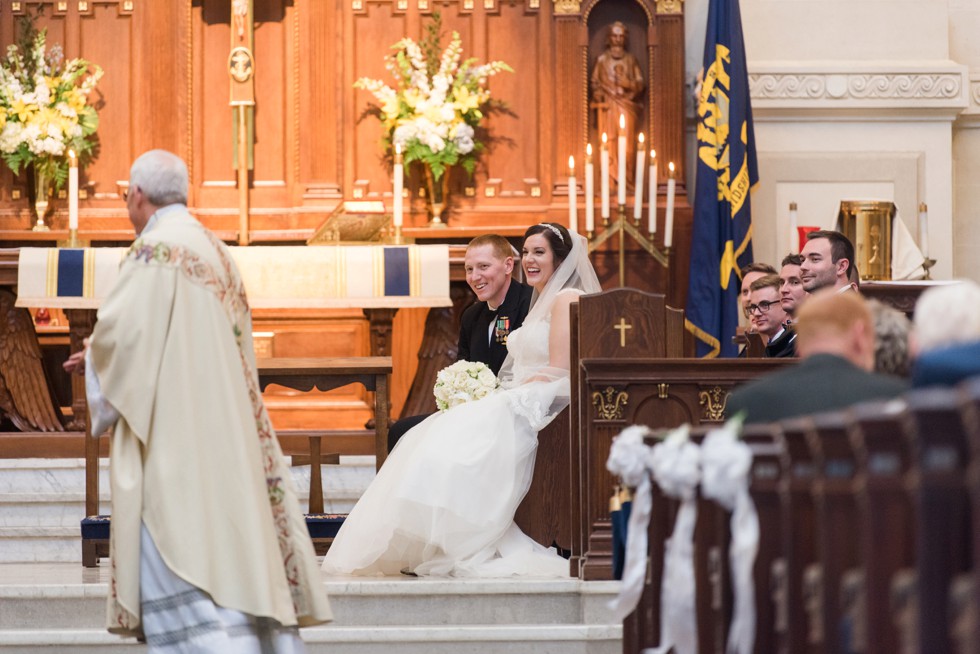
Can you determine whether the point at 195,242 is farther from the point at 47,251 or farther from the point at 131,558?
the point at 47,251

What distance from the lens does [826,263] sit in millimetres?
6355

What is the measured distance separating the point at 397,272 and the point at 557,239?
7.88 feet

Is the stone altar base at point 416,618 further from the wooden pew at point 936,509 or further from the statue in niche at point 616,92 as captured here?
the statue in niche at point 616,92

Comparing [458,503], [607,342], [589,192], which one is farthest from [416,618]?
[589,192]

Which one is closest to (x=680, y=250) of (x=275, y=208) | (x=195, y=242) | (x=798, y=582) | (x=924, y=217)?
(x=924, y=217)

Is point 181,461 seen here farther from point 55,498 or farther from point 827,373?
point 55,498

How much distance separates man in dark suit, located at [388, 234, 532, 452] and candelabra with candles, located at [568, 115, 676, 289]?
5.89 ft

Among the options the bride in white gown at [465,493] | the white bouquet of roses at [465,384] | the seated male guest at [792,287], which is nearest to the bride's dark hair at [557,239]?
the bride in white gown at [465,493]

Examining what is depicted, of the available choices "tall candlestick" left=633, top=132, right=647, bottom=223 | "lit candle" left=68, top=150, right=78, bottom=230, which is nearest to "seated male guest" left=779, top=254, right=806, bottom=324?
"tall candlestick" left=633, top=132, right=647, bottom=223

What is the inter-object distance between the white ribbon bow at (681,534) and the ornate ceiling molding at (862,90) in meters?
7.03

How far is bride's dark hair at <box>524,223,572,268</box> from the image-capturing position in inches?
268

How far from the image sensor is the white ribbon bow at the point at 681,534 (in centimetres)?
352

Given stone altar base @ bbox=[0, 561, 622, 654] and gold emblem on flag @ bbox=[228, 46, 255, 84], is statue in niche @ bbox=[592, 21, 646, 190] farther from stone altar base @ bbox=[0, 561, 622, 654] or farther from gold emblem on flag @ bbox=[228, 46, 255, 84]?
stone altar base @ bbox=[0, 561, 622, 654]

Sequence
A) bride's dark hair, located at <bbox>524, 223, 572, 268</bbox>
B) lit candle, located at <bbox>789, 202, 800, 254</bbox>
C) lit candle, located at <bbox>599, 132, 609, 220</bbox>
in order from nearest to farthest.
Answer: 1. bride's dark hair, located at <bbox>524, 223, 572, 268</bbox>
2. lit candle, located at <bbox>599, 132, 609, 220</bbox>
3. lit candle, located at <bbox>789, 202, 800, 254</bbox>
